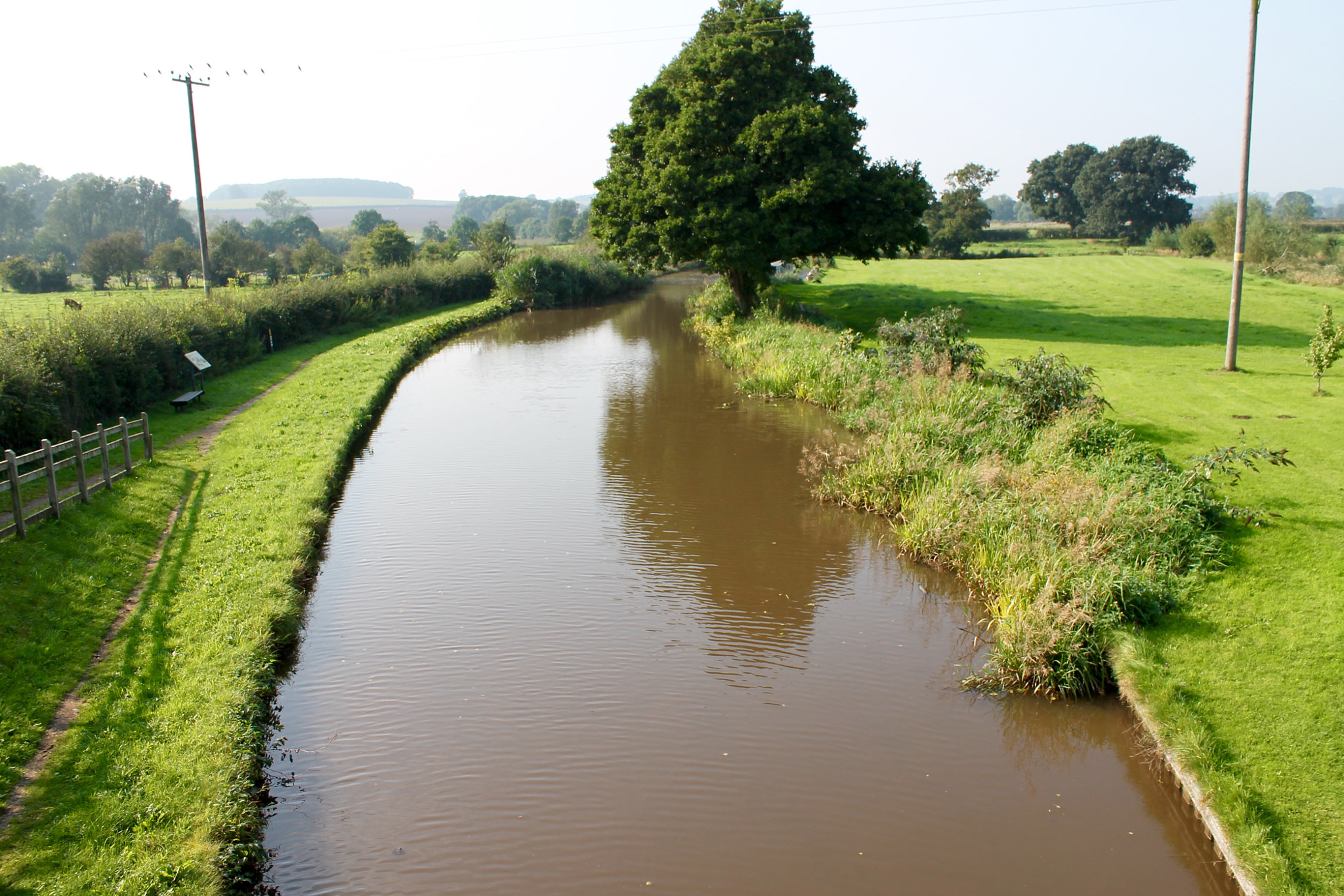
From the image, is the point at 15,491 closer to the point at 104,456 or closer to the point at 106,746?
the point at 104,456

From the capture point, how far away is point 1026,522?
10453mm

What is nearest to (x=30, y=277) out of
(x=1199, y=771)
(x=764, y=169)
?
(x=764, y=169)

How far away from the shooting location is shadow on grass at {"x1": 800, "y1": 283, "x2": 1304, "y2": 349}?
24.3 meters

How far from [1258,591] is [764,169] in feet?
73.3

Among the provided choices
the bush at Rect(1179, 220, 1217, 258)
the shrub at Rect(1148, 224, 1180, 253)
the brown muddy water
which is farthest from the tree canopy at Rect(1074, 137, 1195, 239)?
the brown muddy water

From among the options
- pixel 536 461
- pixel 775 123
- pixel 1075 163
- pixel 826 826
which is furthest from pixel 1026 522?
pixel 1075 163

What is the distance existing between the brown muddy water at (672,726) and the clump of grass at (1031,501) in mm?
493

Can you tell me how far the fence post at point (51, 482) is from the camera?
34.1 ft

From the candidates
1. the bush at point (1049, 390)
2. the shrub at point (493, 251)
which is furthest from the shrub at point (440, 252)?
the bush at point (1049, 390)

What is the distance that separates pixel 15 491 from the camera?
9617 mm

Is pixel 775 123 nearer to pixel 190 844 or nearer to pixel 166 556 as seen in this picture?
pixel 166 556

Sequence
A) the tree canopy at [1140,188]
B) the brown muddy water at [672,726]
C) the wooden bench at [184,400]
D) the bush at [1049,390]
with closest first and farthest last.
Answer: the brown muddy water at [672,726] < the bush at [1049,390] < the wooden bench at [184,400] < the tree canopy at [1140,188]

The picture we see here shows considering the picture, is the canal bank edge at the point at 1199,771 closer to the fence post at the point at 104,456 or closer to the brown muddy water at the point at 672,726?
the brown muddy water at the point at 672,726

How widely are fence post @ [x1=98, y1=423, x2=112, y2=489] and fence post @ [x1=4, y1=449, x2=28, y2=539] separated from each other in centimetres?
225
